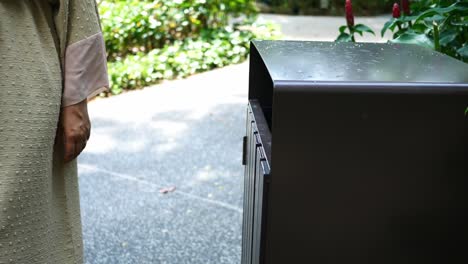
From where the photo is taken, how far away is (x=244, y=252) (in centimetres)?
233

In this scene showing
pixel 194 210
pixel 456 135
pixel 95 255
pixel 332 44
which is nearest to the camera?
pixel 456 135

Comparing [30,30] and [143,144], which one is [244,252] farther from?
[143,144]

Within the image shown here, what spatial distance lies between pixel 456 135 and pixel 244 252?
3.17 feet

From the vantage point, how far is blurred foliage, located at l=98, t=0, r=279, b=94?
25.5ft

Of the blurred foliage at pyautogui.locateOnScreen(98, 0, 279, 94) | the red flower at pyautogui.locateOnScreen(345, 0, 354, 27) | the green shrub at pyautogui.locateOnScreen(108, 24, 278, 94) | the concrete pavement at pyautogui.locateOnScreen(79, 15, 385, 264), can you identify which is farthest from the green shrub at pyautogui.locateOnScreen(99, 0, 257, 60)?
the red flower at pyautogui.locateOnScreen(345, 0, 354, 27)

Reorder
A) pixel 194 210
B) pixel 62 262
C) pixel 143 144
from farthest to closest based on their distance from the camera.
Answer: pixel 143 144 < pixel 194 210 < pixel 62 262

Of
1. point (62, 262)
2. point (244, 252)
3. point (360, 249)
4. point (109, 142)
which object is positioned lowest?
point (109, 142)

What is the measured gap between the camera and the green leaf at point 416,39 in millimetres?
2496

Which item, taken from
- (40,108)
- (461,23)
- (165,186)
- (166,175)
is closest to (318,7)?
(166,175)

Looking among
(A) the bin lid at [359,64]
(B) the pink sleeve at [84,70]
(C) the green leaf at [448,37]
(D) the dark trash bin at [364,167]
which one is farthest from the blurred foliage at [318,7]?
(D) the dark trash bin at [364,167]

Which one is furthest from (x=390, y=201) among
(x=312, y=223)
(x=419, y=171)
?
(x=312, y=223)

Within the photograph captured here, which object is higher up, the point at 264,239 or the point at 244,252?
the point at 264,239

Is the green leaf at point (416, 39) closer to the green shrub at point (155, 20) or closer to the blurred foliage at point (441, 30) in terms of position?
the blurred foliage at point (441, 30)

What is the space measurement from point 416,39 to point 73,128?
1386 millimetres
